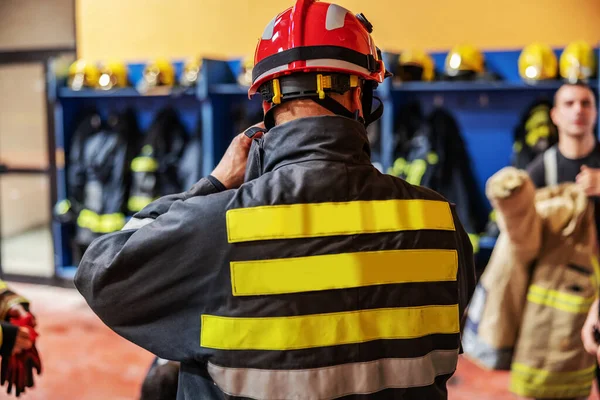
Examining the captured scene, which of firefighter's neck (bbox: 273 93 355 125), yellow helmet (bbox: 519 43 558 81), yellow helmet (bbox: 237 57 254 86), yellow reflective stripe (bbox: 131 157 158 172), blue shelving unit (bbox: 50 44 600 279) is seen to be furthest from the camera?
yellow reflective stripe (bbox: 131 157 158 172)

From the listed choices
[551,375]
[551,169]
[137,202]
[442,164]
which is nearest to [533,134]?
[442,164]

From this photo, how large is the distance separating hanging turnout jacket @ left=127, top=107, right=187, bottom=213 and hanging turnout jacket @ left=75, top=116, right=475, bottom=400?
14.7ft

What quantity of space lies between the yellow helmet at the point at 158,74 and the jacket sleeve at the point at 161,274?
4.68 metres

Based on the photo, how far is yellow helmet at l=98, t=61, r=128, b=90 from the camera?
594cm

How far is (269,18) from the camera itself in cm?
594

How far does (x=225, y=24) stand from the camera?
6.16m

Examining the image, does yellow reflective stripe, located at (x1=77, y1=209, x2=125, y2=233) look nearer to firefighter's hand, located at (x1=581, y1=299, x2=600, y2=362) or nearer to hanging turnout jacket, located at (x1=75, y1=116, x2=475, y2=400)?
firefighter's hand, located at (x1=581, y1=299, x2=600, y2=362)

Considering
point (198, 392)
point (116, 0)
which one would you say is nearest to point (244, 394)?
point (198, 392)

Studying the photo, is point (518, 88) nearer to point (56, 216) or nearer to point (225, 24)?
point (225, 24)

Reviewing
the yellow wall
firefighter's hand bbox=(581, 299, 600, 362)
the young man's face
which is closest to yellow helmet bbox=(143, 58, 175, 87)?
the yellow wall

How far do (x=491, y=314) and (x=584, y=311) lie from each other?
1.40 ft

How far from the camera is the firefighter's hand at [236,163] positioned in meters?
1.48

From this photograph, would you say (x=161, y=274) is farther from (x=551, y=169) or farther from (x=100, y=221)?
(x=100, y=221)

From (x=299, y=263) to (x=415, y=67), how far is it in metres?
3.93
